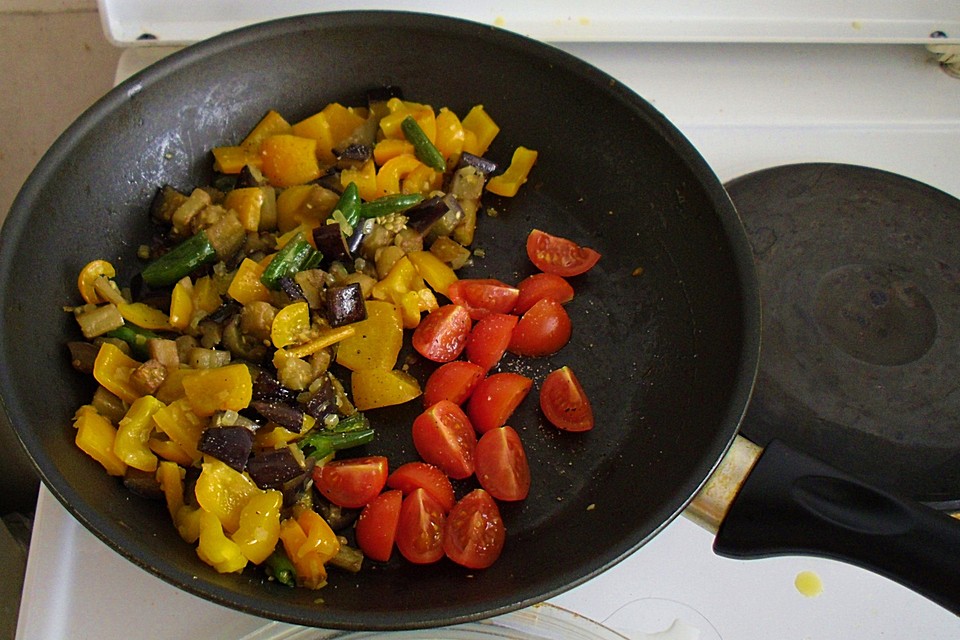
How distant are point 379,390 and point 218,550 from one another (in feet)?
1.23

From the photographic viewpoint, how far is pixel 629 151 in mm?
1554

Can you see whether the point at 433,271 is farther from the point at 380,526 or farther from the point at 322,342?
the point at 380,526

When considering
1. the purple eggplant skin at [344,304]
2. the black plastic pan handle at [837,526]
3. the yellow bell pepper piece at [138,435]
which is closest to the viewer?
the black plastic pan handle at [837,526]

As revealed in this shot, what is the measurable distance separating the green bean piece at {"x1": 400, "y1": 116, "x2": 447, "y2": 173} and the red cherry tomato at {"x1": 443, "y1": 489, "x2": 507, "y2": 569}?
660mm

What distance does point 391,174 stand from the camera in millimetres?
1563

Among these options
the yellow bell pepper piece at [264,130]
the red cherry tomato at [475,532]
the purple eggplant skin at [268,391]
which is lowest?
the red cherry tomato at [475,532]

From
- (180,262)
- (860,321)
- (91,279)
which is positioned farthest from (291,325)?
(860,321)

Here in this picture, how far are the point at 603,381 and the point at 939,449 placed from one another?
0.54 m

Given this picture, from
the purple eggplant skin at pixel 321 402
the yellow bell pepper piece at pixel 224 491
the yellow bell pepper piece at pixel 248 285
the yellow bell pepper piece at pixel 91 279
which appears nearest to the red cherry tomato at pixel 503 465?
the purple eggplant skin at pixel 321 402

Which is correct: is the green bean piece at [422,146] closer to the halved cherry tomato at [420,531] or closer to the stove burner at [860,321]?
the stove burner at [860,321]

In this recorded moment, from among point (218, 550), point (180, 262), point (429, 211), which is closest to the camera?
point (218, 550)

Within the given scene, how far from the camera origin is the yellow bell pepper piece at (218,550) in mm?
1087

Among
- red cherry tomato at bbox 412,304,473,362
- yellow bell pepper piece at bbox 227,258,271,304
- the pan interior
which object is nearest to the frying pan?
the pan interior

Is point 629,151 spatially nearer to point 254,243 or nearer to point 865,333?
point 865,333
